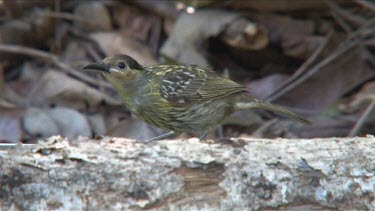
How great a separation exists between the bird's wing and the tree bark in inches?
75.2

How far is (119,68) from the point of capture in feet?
18.6

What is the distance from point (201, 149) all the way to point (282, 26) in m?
→ 4.17

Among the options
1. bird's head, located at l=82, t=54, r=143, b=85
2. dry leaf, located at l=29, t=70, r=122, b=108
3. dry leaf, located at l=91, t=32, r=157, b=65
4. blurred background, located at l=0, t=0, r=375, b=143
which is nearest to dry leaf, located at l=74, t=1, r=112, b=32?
blurred background, located at l=0, t=0, r=375, b=143

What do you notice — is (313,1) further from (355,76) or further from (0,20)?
(0,20)

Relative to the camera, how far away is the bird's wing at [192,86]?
578 cm

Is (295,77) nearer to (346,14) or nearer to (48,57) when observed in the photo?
(346,14)

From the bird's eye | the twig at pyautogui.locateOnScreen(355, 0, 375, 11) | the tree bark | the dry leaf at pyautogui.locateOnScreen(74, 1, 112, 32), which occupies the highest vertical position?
the dry leaf at pyautogui.locateOnScreen(74, 1, 112, 32)

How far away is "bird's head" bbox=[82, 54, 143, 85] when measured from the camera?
5.53 metres

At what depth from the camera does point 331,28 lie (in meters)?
7.89

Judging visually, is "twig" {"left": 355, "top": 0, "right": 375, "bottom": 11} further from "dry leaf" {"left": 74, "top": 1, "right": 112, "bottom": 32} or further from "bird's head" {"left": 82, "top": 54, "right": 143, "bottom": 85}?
"bird's head" {"left": 82, "top": 54, "right": 143, "bottom": 85}

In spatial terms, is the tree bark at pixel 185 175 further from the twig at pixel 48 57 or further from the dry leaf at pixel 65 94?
the twig at pixel 48 57

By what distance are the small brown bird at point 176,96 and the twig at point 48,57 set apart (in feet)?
5.26

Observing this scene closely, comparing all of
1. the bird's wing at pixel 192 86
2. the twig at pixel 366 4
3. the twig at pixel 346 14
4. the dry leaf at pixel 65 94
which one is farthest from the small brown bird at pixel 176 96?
the twig at pixel 346 14

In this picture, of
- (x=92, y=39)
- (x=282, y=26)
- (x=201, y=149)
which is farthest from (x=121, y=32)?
(x=201, y=149)
